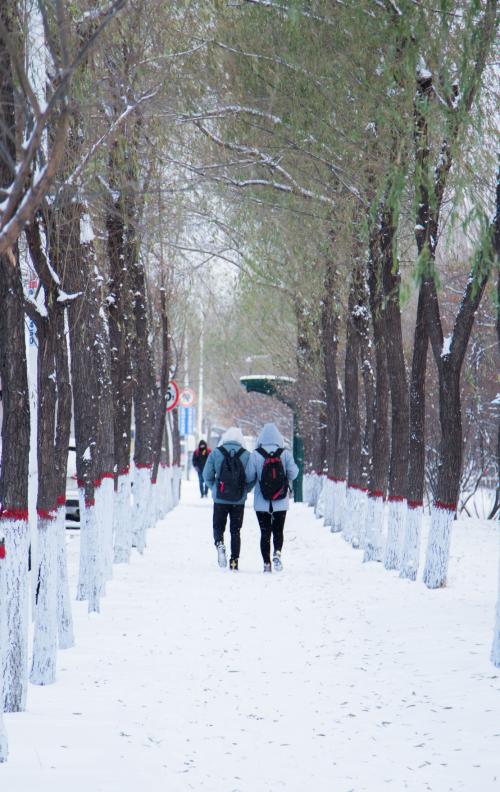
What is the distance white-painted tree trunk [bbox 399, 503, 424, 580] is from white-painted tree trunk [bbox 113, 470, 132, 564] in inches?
156

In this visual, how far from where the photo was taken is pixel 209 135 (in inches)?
573

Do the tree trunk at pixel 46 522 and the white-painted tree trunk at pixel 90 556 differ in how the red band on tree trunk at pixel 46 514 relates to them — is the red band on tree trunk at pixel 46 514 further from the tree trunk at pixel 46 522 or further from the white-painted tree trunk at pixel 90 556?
the white-painted tree trunk at pixel 90 556

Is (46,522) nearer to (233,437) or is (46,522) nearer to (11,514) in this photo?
(11,514)

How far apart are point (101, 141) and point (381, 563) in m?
10.7

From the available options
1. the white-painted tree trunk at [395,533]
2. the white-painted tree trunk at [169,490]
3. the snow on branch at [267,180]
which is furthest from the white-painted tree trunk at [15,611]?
the white-painted tree trunk at [169,490]

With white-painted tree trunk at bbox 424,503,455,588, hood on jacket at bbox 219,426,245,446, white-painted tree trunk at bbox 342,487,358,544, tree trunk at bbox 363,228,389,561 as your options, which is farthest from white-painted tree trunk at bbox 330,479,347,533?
white-painted tree trunk at bbox 424,503,455,588

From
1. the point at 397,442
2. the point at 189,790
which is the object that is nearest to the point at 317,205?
the point at 397,442

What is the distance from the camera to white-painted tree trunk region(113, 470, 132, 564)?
17.4 metres

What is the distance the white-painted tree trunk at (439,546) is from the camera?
45.5 ft

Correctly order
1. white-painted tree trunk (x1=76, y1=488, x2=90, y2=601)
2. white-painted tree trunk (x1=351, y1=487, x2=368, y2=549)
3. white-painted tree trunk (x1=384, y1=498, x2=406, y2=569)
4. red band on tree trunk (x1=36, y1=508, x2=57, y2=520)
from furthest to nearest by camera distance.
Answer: white-painted tree trunk (x1=351, y1=487, x2=368, y2=549) → white-painted tree trunk (x1=384, y1=498, x2=406, y2=569) → white-painted tree trunk (x1=76, y1=488, x2=90, y2=601) → red band on tree trunk (x1=36, y1=508, x2=57, y2=520)

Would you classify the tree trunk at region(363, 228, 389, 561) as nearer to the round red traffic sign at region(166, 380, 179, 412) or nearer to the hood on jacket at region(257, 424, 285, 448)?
the hood on jacket at region(257, 424, 285, 448)

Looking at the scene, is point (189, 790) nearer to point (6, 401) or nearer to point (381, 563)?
point (6, 401)

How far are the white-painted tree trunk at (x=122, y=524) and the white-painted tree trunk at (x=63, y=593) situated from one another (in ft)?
24.5

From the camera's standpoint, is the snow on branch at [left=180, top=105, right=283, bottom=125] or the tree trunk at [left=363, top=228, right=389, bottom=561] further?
the tree trunk at [left=363, top=228, right=389, bottom=561]
